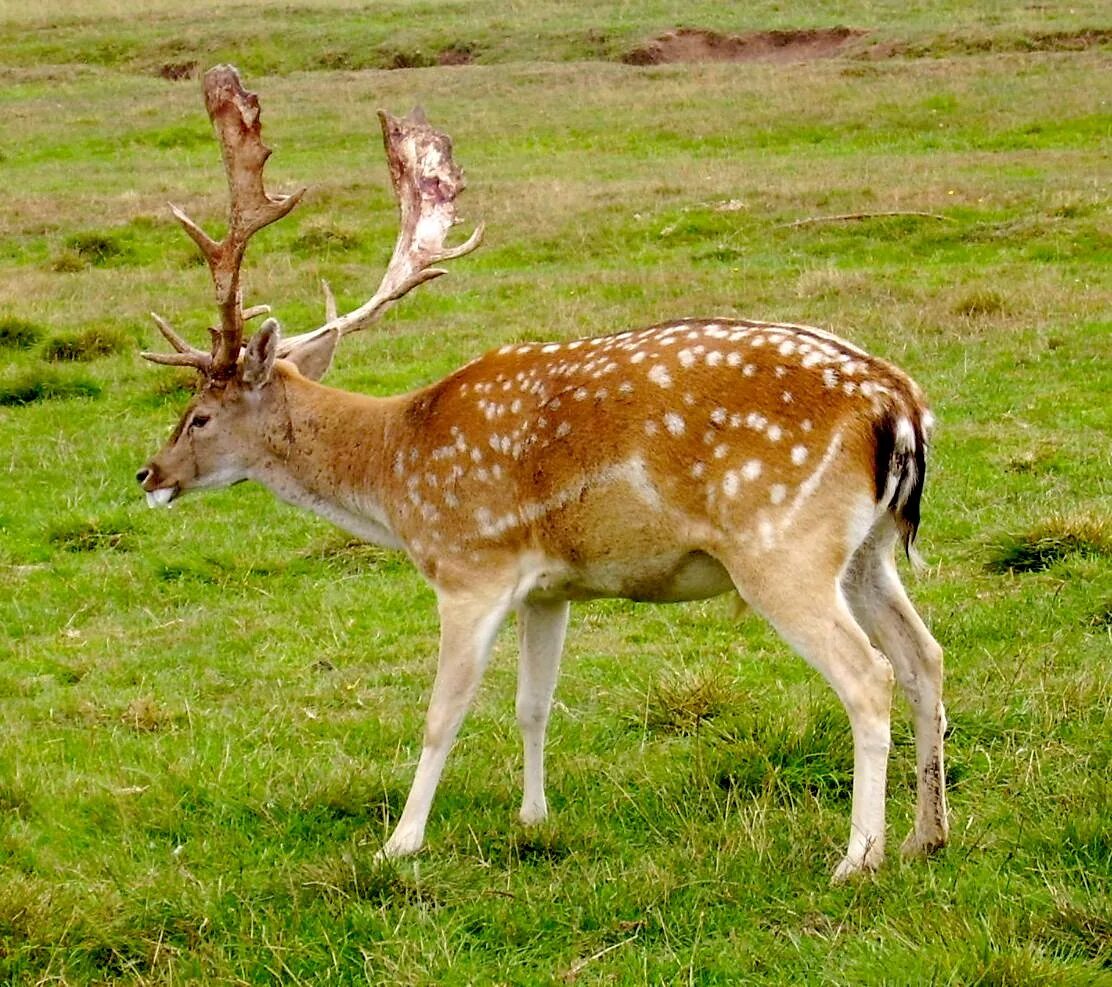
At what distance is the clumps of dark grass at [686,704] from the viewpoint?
622 cm

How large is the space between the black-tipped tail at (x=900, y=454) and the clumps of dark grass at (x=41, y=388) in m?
9.07

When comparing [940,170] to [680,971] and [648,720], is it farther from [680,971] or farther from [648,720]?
[680,971]

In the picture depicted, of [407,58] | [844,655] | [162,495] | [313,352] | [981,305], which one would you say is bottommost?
[407,58]

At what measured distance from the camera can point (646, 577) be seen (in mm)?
5199

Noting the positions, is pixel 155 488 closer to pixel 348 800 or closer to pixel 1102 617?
pixel 348 800

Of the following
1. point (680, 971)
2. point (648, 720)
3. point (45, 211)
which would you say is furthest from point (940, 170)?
point (680, 971)

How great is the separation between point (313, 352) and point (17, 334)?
801cm

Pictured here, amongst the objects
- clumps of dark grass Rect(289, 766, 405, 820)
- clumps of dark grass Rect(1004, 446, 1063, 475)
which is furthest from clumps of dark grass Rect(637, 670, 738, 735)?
clumps of dark grass Rect(1004, 446, 1063, 475)

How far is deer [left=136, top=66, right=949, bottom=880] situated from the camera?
4832 mm

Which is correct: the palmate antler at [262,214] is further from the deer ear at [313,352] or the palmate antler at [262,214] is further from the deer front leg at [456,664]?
the deer front leg at [456,664]

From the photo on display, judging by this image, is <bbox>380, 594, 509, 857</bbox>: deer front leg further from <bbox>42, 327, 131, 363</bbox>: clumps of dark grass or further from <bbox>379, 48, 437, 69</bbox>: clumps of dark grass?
<bbox>379, 48, 437, 69</bbox>: clumps of dark grass

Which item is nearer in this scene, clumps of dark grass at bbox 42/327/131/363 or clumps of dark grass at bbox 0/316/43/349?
clumps of dark grass at bbox 42/327/131/363

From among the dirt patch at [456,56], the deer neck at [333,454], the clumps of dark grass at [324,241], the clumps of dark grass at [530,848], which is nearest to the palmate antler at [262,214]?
the deer neck at [333,454]

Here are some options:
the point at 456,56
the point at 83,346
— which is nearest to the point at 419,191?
the point at 83,346
